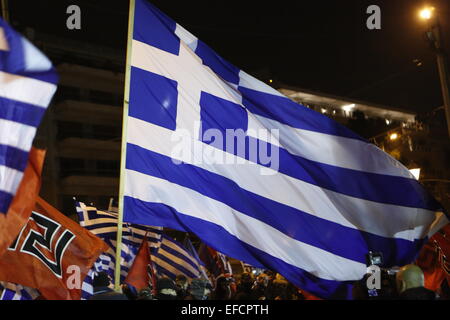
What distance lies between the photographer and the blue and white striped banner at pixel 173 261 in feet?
42.8

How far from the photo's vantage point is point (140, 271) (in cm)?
1047

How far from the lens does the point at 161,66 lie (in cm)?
641

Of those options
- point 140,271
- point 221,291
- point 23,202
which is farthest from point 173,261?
point 23,202

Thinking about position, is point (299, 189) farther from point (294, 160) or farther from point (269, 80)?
point (269, 80)

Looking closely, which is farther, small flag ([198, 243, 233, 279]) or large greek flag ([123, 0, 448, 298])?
small flag ([198, 243, 233, 279])

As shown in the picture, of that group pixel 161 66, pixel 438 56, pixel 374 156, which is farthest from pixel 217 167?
pixel 438 56

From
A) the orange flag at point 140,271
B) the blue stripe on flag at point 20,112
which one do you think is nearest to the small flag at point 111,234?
the orange flag at point 140,271

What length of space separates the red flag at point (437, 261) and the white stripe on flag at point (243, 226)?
4.31 metres

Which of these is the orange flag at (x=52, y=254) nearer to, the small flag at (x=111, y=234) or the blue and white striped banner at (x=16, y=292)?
the blue and white striped banner at (x=16, y=292)

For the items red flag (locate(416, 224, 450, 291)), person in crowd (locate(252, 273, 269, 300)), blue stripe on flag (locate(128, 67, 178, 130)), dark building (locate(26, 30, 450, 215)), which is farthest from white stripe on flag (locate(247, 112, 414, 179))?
dark building (locate(26, 30, 450, 215))

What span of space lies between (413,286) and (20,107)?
3671 mm

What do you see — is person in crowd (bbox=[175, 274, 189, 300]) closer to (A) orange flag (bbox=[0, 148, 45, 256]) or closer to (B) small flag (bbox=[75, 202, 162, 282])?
(B) small flag (bbox=[75, 202, 162, 282])

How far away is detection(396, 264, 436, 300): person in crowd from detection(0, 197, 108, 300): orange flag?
3766 mm

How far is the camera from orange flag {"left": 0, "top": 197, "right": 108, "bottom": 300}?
6766 millimetres
